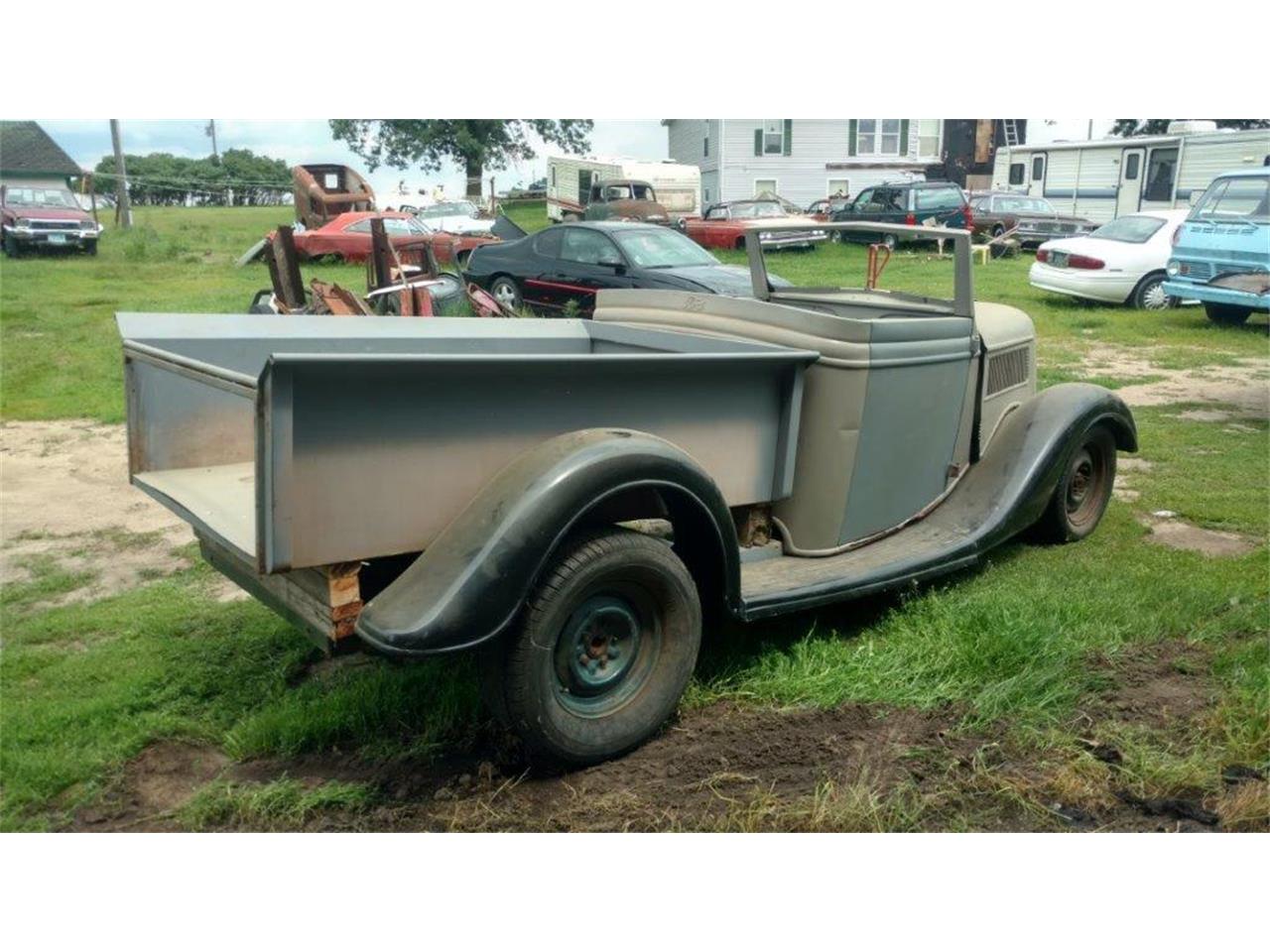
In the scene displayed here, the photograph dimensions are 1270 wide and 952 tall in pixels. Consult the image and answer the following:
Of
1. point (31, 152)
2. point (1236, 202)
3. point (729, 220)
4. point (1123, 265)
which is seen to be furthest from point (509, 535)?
point (729, 220)

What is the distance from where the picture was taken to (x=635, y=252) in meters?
11.0

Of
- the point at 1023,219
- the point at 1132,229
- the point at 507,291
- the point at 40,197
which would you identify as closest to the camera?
the point at 507,291

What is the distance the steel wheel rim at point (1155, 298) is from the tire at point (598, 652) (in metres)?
12.9

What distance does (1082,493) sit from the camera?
5.08 metres

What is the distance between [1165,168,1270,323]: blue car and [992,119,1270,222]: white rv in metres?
5.69

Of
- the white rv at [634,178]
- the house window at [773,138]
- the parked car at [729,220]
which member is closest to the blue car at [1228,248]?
the parked car at [729,220]

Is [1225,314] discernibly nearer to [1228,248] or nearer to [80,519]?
[1228,248]

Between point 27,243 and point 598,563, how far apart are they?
15.9 meters

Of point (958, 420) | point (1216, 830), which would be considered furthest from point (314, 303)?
point (1216, 830)

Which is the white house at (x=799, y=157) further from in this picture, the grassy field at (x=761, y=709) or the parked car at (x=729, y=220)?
the grassy field at (x=761, y=709)

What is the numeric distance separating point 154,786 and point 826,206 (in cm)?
2409

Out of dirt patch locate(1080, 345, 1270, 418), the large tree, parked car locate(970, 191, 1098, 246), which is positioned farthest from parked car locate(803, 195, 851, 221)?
the large tree

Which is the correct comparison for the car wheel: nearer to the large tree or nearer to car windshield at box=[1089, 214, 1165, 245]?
the large tree

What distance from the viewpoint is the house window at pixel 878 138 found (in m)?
26.4
